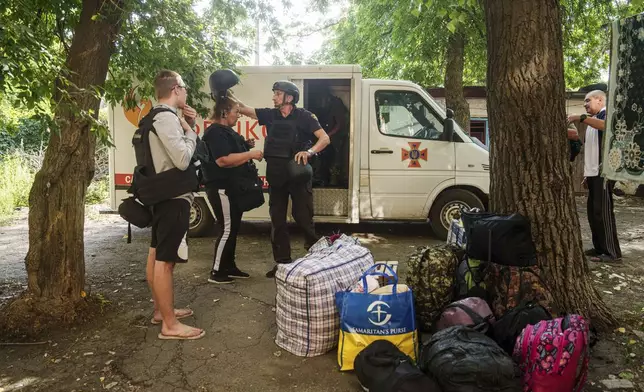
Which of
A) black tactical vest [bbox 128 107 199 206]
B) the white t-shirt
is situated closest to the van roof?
the white t-shirt

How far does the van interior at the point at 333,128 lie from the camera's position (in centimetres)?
788

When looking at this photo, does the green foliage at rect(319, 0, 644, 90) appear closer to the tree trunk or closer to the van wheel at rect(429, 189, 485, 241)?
the tree trunk

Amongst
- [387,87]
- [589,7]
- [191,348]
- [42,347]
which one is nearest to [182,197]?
[191,348]

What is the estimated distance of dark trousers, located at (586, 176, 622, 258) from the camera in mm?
5660

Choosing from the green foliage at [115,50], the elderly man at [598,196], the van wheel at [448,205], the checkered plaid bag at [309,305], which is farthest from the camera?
the van wheel at [448,205]

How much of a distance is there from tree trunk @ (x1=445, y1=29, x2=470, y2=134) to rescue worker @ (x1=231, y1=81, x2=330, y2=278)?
6496 millimetres

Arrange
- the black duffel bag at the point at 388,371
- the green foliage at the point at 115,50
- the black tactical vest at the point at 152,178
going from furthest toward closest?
the black tactical vest at the point at 152,178 < the green foliage at the point at 115,50 < the black duffel bag at the point at 388,371

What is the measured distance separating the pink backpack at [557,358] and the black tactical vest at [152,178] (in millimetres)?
2458

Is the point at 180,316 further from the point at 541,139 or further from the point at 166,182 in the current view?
the point at 541,139

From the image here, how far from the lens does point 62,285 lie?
12.8 ft

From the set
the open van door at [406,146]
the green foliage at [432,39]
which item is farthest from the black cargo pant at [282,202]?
the green foliage at [432,39]

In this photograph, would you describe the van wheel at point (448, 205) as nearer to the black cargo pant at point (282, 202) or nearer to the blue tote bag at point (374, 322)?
the black cargo pant at point (282, 202)

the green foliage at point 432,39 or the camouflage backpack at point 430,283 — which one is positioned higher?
the green foliage at point 432,39

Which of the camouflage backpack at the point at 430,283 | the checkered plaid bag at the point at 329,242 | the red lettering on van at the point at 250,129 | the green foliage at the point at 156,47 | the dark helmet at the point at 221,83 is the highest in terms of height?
the green foliage at the point at 156,47
